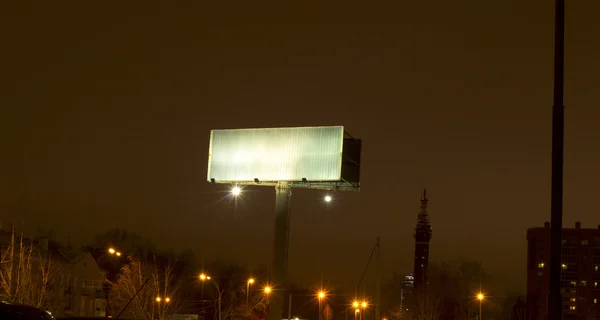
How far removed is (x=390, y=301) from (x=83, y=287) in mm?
86490

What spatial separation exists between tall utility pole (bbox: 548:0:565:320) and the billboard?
26.7 m

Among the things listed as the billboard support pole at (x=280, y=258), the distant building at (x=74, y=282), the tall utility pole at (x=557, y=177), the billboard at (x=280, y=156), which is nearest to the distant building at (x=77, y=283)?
the distant building at (x=74, y=282)

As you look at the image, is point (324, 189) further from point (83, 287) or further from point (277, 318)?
point (83, 287)

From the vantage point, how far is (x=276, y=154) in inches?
1718

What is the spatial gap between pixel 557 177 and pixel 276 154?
3016 cm

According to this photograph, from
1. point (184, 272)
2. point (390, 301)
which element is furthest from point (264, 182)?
point (390, 301)

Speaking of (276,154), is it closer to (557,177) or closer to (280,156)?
(280,156)

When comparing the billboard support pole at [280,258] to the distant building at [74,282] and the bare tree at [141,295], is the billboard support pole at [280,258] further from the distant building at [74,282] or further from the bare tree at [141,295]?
the distant building at [74,282]

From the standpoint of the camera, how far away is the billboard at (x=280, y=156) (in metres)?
41.9

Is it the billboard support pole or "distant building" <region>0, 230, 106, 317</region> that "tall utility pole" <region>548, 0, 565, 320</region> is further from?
"distant building" <region>0, 230, 106, 317</region>

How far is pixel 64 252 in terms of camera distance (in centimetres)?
8706

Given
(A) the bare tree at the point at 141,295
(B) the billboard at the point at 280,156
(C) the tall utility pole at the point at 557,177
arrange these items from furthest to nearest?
(A) the bare tree at the point at 141,295
(B) the billboard at the point at 280,156
(C) the tall utility pole at the point at 557,177

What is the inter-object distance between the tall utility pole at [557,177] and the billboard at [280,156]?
2670 cm

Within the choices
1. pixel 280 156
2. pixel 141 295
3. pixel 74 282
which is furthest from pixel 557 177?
pixel 74 282
